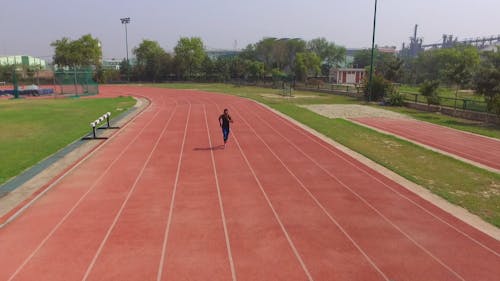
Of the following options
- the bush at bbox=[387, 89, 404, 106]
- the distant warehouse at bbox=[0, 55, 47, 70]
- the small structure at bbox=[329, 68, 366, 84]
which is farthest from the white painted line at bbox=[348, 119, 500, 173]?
the distant warehouse at bbox=[0, 55, 47, 70]

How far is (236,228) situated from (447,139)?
15770 millimetres

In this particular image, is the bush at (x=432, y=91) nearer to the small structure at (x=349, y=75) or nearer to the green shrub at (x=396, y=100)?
the green shrub at (x=396, y=100)

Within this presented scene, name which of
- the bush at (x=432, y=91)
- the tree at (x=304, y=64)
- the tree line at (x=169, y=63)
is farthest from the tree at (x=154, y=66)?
the bush at (x=432, y=91)

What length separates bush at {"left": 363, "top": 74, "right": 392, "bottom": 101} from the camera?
129 ft

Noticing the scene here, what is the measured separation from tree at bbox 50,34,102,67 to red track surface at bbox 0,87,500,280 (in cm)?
8214

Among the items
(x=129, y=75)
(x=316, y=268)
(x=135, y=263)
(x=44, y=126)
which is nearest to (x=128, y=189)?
(x=135, y=263)

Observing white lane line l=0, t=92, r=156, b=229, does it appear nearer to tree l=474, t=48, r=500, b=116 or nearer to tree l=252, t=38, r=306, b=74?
tree l=474, t=48, r=500, b=116

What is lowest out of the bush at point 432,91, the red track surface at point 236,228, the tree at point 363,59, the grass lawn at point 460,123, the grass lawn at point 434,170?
the red track surface at point 236,228

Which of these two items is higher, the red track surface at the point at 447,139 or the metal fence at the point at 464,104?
the metal fence at the point at 464,104

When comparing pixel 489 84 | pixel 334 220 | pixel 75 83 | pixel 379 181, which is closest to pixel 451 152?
pixel 379 181

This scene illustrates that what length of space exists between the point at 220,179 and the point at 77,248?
17.1 feet

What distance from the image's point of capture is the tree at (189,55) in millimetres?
89250

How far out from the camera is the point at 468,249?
7465 mm

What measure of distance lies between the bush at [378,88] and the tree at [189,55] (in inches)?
2233
